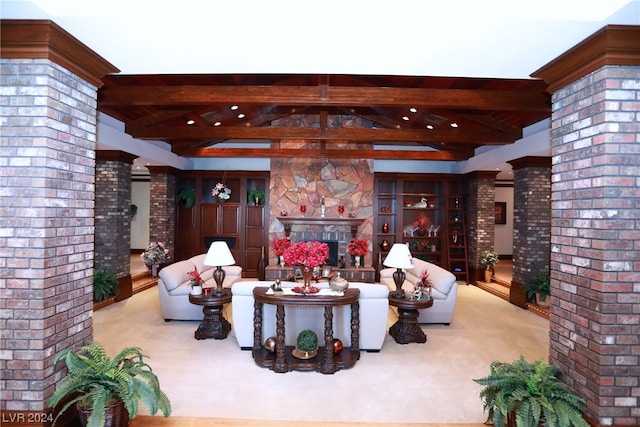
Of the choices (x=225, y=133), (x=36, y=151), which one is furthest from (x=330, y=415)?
(x=225, y=133)

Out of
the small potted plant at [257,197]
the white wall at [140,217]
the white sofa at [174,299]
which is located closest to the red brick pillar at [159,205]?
the small potted plant at [257,197]

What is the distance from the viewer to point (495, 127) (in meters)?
6.15

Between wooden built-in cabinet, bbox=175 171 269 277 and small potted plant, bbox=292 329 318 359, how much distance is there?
5551 mm

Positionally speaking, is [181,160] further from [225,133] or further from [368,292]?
[368,292]

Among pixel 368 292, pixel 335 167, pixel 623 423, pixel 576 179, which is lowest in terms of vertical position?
pixel 623 423

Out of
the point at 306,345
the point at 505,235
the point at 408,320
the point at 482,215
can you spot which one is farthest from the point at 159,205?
the point at 505,235

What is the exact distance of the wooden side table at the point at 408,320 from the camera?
466 centimetres

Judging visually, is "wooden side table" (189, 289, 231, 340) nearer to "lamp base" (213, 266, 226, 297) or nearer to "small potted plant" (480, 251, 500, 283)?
"lamp base" (213, 266, 226, 297)

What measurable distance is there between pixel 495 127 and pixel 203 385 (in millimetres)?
5978

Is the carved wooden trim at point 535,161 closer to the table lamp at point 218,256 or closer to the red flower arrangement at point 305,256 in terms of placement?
the red flower arrangement at point 305,256

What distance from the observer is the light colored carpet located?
304 cm

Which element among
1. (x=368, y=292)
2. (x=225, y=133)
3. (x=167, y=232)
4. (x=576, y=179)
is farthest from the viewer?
(x=167, y=232)

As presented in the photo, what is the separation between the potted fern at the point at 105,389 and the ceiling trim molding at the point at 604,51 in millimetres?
3907

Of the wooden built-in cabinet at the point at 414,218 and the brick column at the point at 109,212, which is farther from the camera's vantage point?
the wooden built-in cabinet at the point at 414,218
